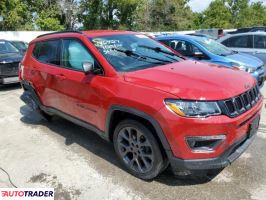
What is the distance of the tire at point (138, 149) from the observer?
11.6 ft

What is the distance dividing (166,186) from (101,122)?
117 centimetres

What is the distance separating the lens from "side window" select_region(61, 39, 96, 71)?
4.32 metres

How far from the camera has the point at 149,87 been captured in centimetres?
341

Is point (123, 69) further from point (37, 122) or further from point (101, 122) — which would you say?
point (37, 122)

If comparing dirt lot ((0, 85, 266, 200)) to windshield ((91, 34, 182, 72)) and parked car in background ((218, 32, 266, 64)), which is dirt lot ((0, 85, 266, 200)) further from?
parked car in background ((218, 32, 266, 64))

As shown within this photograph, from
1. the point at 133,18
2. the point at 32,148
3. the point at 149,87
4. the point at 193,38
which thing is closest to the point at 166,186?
the point at 149,87

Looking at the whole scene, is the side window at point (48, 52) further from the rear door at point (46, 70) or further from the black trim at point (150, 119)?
the black trim at point (150, 119)

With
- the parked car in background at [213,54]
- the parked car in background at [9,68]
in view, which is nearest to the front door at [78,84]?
the parked car in background at [213,54]

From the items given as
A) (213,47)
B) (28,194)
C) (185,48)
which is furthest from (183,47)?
(28,194)

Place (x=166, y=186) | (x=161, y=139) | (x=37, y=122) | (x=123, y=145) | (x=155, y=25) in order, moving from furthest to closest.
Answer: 1. (x=155, y=25)
2. (x=37, y=122)
3. (x=123, y=145)
4. (x=166, y=186)
5. (x=161, y=139)

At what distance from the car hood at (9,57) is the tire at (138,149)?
22.1 ft

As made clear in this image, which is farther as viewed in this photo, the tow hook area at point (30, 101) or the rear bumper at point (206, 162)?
the tow hook area at point (30, 101)

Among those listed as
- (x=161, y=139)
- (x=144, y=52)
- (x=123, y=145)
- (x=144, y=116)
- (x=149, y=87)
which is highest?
(x=144, y=52)

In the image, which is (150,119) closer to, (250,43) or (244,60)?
(244,60)
